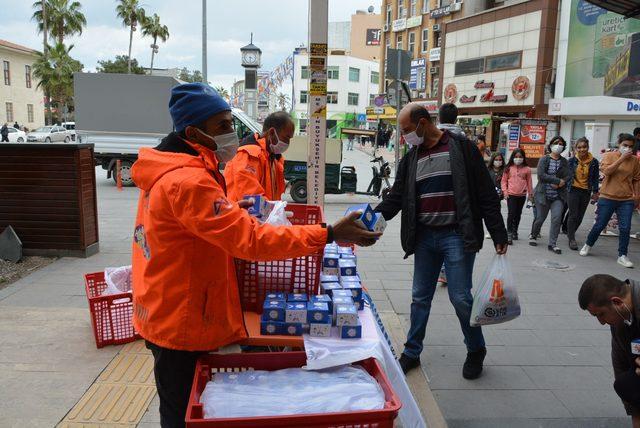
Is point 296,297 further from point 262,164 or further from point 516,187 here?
point 516,187

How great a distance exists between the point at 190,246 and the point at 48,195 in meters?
5.53

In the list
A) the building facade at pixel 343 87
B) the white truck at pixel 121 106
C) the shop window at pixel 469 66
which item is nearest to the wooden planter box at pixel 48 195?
the white truck at pixel 121 106

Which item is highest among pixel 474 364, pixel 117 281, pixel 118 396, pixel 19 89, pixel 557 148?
pixel 19 89

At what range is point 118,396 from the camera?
3.46m

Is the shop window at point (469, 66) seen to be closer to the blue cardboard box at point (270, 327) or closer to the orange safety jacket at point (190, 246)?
the blue cardboard box at point (270, 327)

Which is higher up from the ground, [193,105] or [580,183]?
[193,105]

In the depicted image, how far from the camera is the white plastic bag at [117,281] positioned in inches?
170

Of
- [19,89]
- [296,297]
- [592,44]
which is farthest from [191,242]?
[19,89]

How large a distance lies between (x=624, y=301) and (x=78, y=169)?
6.15 m

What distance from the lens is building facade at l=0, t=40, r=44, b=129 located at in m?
47.1

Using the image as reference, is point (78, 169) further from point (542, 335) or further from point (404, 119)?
point (542, 335)

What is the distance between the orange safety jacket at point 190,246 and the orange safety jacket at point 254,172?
1398 millimetres

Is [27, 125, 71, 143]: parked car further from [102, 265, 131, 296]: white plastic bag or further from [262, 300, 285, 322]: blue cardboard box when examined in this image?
[262, 300, 285, 322]: blue cardboard box

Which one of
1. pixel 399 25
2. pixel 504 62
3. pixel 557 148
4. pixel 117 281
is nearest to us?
pixel 117 281
